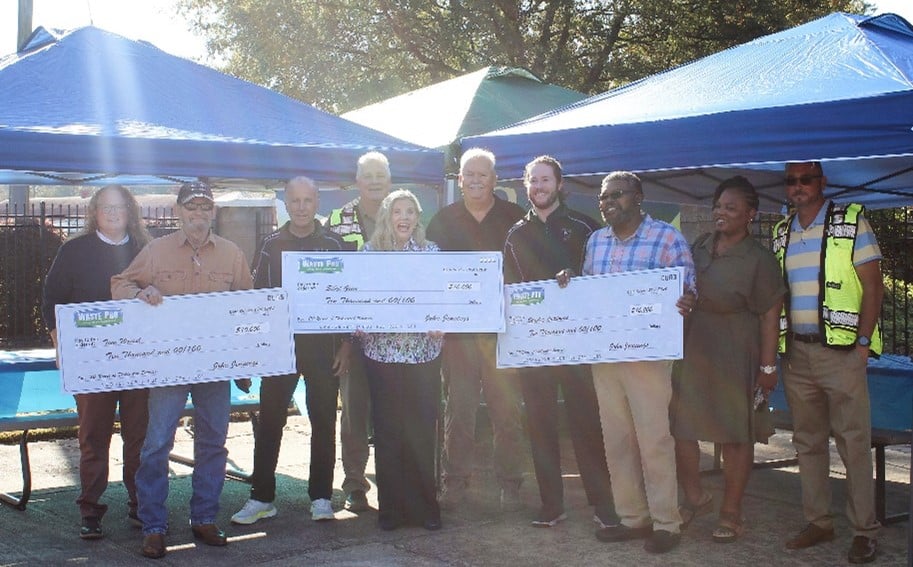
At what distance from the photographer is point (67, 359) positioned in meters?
5.29

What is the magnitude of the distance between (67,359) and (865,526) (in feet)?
13.1

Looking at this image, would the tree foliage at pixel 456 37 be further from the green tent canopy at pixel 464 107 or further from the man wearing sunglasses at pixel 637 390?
the man wearing sunglasses at pixel 637 390

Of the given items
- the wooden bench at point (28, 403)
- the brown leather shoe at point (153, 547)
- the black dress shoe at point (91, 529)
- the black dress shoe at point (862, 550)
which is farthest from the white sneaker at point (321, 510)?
the black dress shoe at point (862, 550)

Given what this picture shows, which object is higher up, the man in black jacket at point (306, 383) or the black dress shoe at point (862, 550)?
the man in black jacket at point (306, 383)

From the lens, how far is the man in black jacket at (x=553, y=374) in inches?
225

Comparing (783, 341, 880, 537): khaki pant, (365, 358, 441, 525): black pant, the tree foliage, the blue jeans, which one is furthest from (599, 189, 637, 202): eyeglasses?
the tree foliage

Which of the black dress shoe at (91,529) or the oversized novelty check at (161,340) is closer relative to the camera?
the oversized novelty check at (161,340)

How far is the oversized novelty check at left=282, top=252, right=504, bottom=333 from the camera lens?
A: 5.65 m

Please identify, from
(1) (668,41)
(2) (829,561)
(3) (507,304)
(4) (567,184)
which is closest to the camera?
(2) (829,561)

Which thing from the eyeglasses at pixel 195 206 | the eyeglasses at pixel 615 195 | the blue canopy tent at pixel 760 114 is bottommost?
the eyeglasses at pixel 195 206

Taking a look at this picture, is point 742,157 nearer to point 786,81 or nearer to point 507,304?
point 786,81

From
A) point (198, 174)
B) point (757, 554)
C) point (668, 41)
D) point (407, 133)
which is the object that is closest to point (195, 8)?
point (668, 41)

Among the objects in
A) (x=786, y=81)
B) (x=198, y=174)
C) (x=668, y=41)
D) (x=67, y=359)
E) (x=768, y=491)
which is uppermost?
(x=668, y=41)

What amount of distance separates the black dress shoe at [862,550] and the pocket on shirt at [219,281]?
3.35 metres
